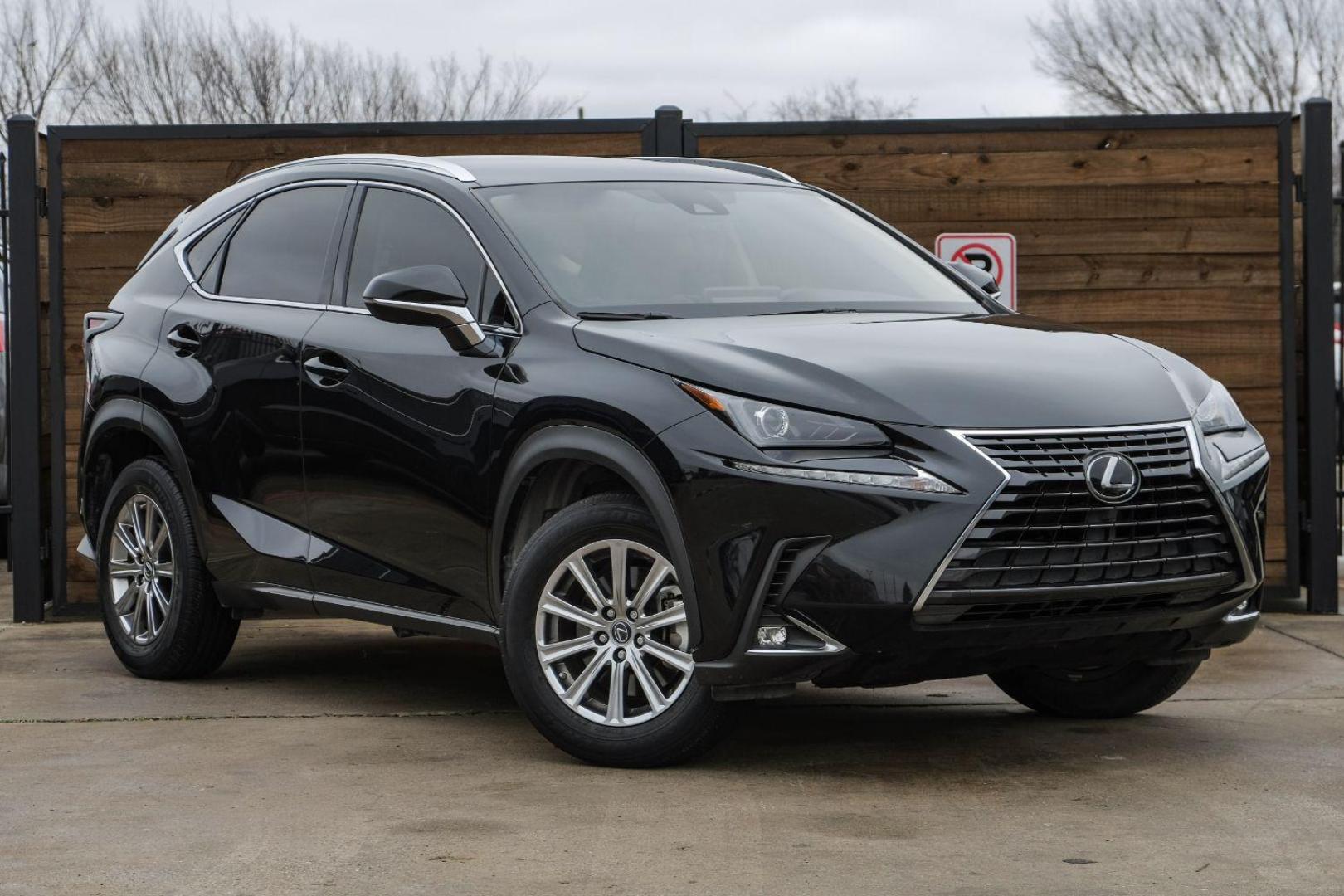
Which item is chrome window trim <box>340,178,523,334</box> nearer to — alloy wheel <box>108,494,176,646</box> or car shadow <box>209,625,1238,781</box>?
car shadow <box>209,625,1238,781</box>

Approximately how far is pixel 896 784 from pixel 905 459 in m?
0.93

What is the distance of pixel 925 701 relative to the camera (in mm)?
6840

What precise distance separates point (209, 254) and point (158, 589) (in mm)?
1257

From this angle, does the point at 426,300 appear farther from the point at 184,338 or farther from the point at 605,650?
the point at 184,338

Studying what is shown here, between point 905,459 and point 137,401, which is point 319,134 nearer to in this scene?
point 137,401

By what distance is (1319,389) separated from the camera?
950cm

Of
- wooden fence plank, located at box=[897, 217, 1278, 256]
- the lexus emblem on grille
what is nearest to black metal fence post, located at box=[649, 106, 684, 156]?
wooden fence plank, located at box=[897, 217, 1278, 256]

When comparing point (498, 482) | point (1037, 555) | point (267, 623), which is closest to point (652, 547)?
point (498, 482)

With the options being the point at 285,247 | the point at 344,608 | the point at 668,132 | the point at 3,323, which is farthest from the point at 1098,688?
the point at 3,323

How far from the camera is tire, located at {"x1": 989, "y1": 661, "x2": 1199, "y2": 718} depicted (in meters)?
6.32

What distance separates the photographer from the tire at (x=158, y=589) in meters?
7.24

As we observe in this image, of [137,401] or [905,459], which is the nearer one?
[905,459]

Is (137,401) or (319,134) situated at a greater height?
(319,134)

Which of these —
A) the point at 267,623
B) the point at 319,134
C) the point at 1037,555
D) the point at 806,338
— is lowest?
the point at 267,623
